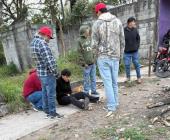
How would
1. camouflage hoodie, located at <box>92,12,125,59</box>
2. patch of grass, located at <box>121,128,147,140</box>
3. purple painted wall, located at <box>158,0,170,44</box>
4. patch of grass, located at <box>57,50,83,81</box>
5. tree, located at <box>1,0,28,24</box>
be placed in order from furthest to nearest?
tree, located at <box>1,0,28,24</box> < patch of grass, located at <box>57,50,83,81</box> < purple painted wall, located at <box>158,0,170,44</box> < camouflage hoodie, located at <box>92,12,125,59</box> < patch of grass, located at <box>121,128,147,140</box>

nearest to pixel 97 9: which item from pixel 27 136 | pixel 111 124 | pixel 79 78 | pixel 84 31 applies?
pixel 84 31

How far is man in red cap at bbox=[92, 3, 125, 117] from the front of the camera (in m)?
5.72

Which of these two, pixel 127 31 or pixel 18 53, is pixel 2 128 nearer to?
pixel 127 31

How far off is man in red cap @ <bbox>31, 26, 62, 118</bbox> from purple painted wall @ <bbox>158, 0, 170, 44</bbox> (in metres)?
2.03

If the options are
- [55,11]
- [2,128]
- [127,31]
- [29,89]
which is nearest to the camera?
[2,128]

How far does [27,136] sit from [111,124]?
1288 millimetres

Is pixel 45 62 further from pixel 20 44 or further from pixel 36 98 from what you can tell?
pixel 20 44

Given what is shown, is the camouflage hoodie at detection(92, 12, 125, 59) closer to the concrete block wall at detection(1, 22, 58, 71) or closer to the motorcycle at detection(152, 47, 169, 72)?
the motorcycle at detection(152, 47, 169, 72)

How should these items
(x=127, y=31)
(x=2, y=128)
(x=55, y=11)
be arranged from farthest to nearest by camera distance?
(x=55, y=11) → (x=127, y=31) → (x=2, y=128)

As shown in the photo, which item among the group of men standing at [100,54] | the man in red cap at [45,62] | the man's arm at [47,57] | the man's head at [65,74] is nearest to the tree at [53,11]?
the man's head at [65,74]

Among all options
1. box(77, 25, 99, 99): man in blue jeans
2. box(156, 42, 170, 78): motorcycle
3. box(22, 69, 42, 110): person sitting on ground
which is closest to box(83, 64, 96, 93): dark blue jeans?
box(77, 25, 99, 99): man in blue jeans

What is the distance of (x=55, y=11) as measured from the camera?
14.8 meters

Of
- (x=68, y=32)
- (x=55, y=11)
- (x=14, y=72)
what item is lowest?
(x=14, y=72)

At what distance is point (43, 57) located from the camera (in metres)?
5.46
